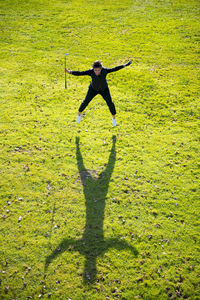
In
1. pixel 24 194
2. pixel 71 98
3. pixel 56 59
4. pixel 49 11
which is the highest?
pixel 49 11

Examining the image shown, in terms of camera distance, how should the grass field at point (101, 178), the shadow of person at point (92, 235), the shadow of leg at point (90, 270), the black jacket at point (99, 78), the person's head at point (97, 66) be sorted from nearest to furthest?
the shadow of leg at point (90, 270) < the grass field at point (101, 178) < the shadow of person at point (92, 235) < the person's head at point (97, 66) < the black jacket at point (99, 78)

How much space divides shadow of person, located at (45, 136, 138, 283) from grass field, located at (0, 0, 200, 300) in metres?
0.03

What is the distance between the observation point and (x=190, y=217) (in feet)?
27.8

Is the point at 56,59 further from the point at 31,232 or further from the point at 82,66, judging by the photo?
the point at 31,232

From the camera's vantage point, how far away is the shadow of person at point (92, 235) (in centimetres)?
730

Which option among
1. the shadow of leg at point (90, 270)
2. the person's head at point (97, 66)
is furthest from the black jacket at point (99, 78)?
the shadow of leg at point (90, 270)

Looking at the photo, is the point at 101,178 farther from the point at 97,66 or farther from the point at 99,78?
the point at 97,66

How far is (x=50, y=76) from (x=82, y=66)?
293 cm

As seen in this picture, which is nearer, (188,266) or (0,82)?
(188,266)

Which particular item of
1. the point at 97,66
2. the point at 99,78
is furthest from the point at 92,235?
the point at 97,66

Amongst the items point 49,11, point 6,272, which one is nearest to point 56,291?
point 6,272

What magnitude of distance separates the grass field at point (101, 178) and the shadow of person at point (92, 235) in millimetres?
34

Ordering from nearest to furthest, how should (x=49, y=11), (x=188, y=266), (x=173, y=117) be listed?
(x=188, y=266)
(x=173, y=117)
(x=49, y=11)

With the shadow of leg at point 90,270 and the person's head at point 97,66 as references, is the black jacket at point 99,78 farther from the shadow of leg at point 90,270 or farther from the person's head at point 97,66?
the shadow of leg at point 90,270
